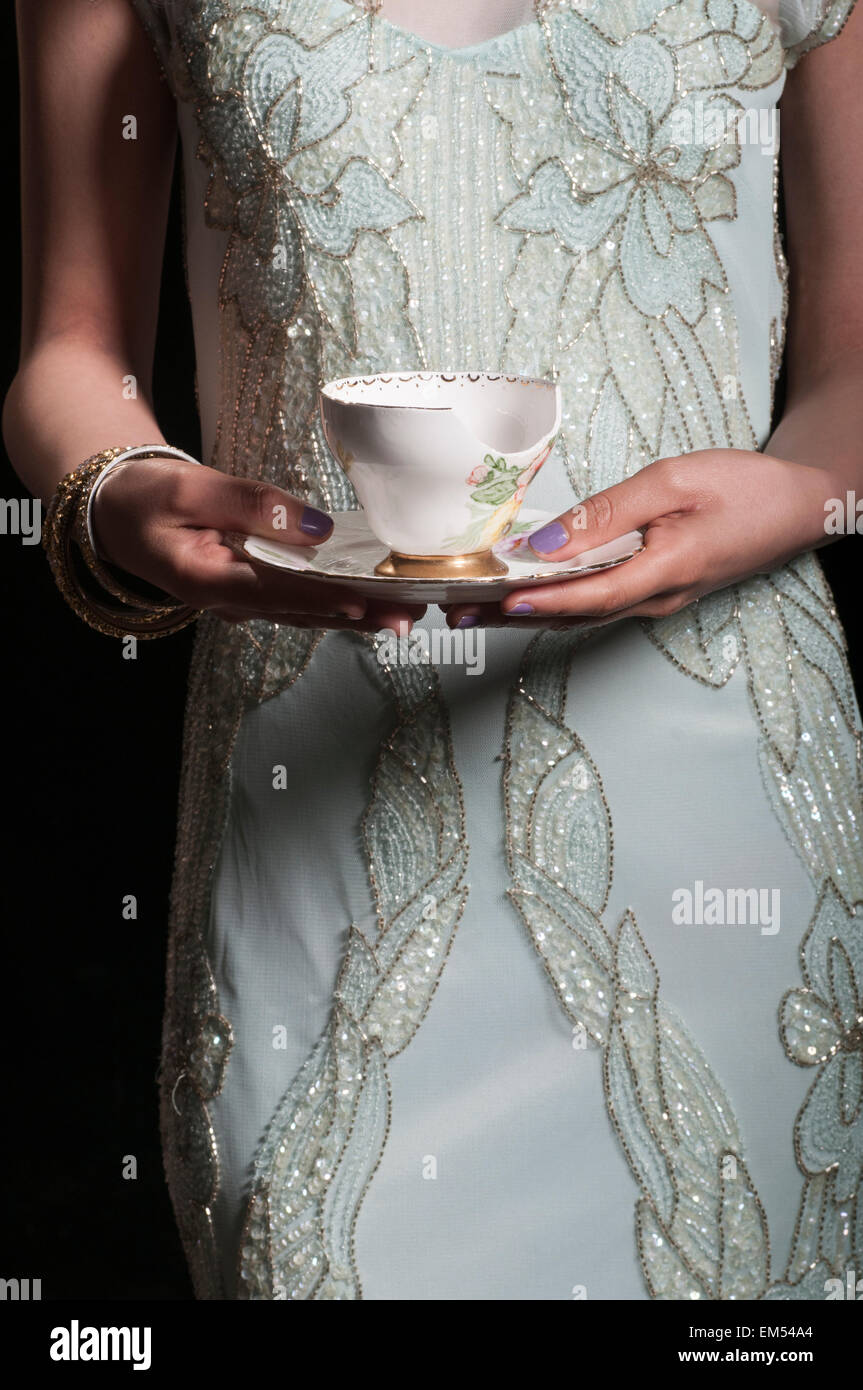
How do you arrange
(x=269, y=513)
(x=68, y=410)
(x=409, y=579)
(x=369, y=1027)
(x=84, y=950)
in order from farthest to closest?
1. (x=84, y=950)
2. (x=68, y=410)
3. (x=369, y=1027)
4. (x=269, y=513)
5. (x=409, y=579)

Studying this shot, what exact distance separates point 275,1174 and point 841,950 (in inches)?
14.5

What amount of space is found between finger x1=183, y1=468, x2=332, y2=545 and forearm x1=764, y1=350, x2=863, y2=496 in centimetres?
34

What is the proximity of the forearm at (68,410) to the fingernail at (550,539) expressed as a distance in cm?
33

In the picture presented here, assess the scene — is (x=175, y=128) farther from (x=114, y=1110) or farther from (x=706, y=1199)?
(x=114, y=1110)

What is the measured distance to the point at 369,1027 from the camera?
85cm

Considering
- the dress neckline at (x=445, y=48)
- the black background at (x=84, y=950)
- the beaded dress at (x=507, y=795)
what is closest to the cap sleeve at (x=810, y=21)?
the beaded dress at (x=507, y=795)

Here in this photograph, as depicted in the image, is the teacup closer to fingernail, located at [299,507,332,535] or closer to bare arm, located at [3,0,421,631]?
fingernail, located at [299,507,332,535]

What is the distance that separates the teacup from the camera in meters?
0.70

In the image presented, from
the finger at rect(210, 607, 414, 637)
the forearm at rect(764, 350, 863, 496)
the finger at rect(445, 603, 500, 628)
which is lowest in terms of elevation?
the finger at rect(445, 603, 500, 628)

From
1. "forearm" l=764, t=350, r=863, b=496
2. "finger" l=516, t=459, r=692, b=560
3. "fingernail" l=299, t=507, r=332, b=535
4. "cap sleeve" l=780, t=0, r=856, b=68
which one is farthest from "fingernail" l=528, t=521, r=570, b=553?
"cap sleeve" l=780, t=0, r=856, b=68

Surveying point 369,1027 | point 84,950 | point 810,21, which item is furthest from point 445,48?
point 84,950

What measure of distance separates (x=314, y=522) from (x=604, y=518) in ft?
0.47

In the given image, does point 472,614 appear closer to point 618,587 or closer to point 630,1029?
point 618,587

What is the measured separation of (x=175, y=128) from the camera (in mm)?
Result: 1004
